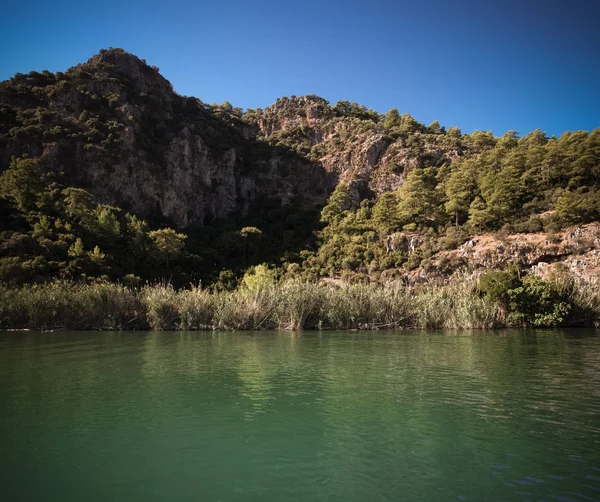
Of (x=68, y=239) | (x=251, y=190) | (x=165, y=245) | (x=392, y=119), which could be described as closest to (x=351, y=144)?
(x=392, y=119)

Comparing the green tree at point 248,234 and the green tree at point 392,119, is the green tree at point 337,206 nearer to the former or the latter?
the green tree at point 248,234

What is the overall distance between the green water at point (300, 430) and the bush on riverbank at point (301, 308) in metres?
14.2

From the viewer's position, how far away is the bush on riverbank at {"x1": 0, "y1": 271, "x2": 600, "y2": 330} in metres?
26.9

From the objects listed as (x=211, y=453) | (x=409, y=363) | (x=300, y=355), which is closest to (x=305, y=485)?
(x=211, y=453)

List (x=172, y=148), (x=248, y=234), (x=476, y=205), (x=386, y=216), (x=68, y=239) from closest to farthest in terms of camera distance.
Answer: (x=68, y=239), (x=476, y=205), (x=386, y=216), (x=248, y=234), (x=172, y=148)

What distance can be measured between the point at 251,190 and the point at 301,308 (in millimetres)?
71093

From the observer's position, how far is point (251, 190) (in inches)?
3750

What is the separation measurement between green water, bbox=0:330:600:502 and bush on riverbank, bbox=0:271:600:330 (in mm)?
14160

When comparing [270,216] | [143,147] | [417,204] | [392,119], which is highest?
[392,119]

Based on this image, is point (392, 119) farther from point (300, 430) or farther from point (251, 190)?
point (300, 430)

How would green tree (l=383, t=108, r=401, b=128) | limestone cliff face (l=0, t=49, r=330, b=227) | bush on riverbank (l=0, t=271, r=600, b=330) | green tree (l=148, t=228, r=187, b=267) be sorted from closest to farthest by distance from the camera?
bush on riverbank (l=0, t=271, r=600, b=330) < green tree (l=148, t=228, r=187, b=267) < limestone cliff face (l=0, t=49, r=330, b=227) < green tree (l=383, t=108, r=401, b=128)

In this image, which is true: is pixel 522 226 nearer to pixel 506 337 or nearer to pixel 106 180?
pixel 506 337

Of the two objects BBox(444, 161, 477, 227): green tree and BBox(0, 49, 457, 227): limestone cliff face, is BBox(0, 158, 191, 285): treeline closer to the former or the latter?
BBox(0, 49, 457, 227): limestone cliff face

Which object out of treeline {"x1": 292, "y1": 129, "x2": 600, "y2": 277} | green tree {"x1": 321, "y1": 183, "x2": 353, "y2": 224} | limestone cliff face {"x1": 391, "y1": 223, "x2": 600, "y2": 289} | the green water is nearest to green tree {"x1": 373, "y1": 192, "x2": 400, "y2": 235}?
treeline {"x1": 292, "y1": 129, "x2": 600, "y2": 277}
